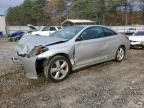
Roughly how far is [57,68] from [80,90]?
100 cm

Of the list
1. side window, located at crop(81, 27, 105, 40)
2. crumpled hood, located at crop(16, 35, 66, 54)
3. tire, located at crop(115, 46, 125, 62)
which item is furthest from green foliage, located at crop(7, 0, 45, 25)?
crumpled hood, located at crop(16, 35, 66, 54)

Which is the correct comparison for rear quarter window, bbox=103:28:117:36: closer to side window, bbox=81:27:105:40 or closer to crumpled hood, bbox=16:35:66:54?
side window, bbox=81:27:105:40

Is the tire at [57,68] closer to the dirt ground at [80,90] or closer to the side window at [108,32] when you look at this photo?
Answer: the dirt ground at [80,90]

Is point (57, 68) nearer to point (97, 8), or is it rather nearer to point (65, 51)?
point (65, 51)

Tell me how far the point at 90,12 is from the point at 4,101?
5519cm

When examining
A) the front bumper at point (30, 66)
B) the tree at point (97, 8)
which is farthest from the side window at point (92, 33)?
the tree at point (97, 8)

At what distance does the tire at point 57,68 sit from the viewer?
5.58m

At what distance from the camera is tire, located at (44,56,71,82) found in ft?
18.3

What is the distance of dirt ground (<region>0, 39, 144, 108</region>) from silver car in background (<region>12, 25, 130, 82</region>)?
31 centimetres

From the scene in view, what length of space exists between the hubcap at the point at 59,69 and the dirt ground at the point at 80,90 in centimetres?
19

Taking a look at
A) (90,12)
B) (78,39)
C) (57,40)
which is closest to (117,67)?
(78,39)

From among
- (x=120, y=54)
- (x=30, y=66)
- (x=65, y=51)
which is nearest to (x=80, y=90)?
(x=65, y=51)

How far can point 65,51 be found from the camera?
5930 mm

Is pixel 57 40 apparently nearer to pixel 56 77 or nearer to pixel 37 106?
pixel 56 77
